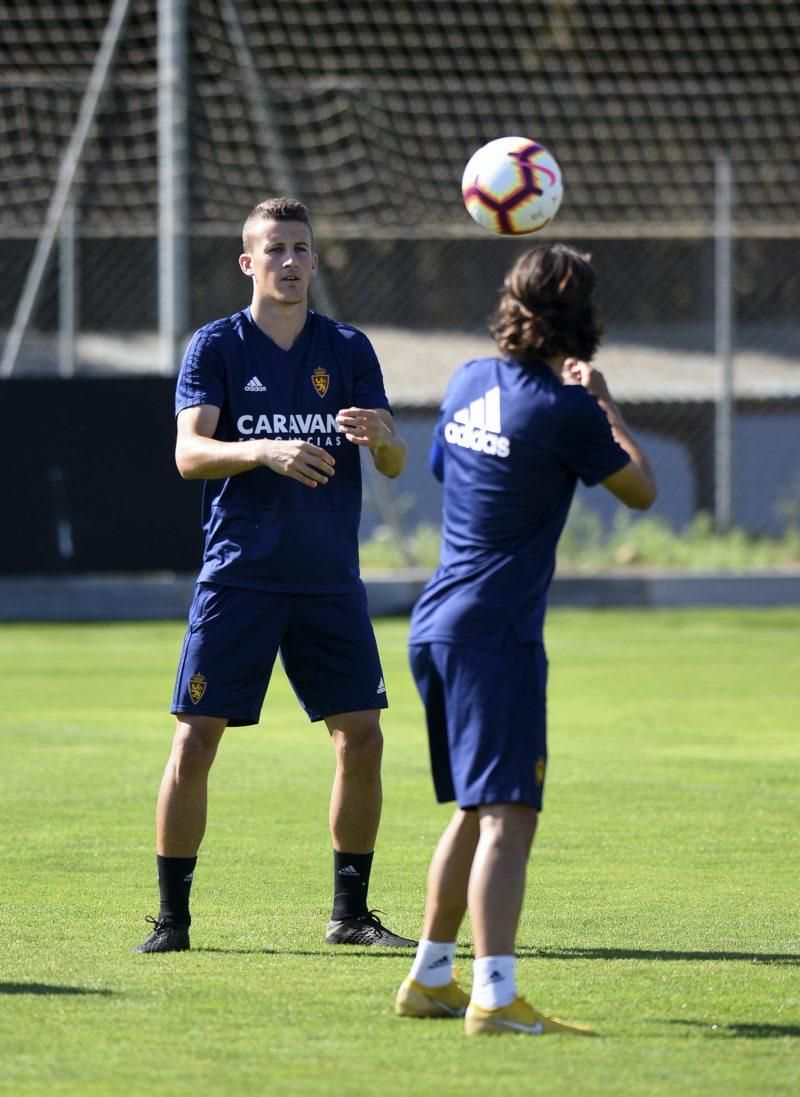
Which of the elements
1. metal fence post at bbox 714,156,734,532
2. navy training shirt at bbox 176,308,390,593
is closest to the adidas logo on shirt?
navy training shirt at bbox 176,308,390,593

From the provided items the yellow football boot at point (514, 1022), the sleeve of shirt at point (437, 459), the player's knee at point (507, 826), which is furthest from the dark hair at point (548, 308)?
the yellow football boot at point (514, 1022)

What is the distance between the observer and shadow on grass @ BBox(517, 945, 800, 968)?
5688mm

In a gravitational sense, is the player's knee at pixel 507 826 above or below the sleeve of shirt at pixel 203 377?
below

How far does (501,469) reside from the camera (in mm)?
4852

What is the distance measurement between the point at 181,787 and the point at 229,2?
39.0ft

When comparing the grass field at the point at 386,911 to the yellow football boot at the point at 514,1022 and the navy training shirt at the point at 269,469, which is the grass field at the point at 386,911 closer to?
the yellow football boot at the point at 514,1022

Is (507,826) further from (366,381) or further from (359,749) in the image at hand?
(366,381)

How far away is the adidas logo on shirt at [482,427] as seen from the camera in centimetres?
484

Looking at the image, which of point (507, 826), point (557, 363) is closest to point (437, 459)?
point (557, 363)

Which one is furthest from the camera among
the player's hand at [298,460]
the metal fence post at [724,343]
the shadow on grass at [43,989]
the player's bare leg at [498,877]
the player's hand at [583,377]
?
the metal fence post at [724,343]

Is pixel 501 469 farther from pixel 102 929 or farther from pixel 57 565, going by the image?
pixel 57 565

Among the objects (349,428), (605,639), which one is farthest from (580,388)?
(605,639)

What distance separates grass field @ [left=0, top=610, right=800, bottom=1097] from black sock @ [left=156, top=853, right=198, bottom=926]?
11 centimetres

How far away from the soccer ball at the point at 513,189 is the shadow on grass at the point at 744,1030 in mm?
2623
